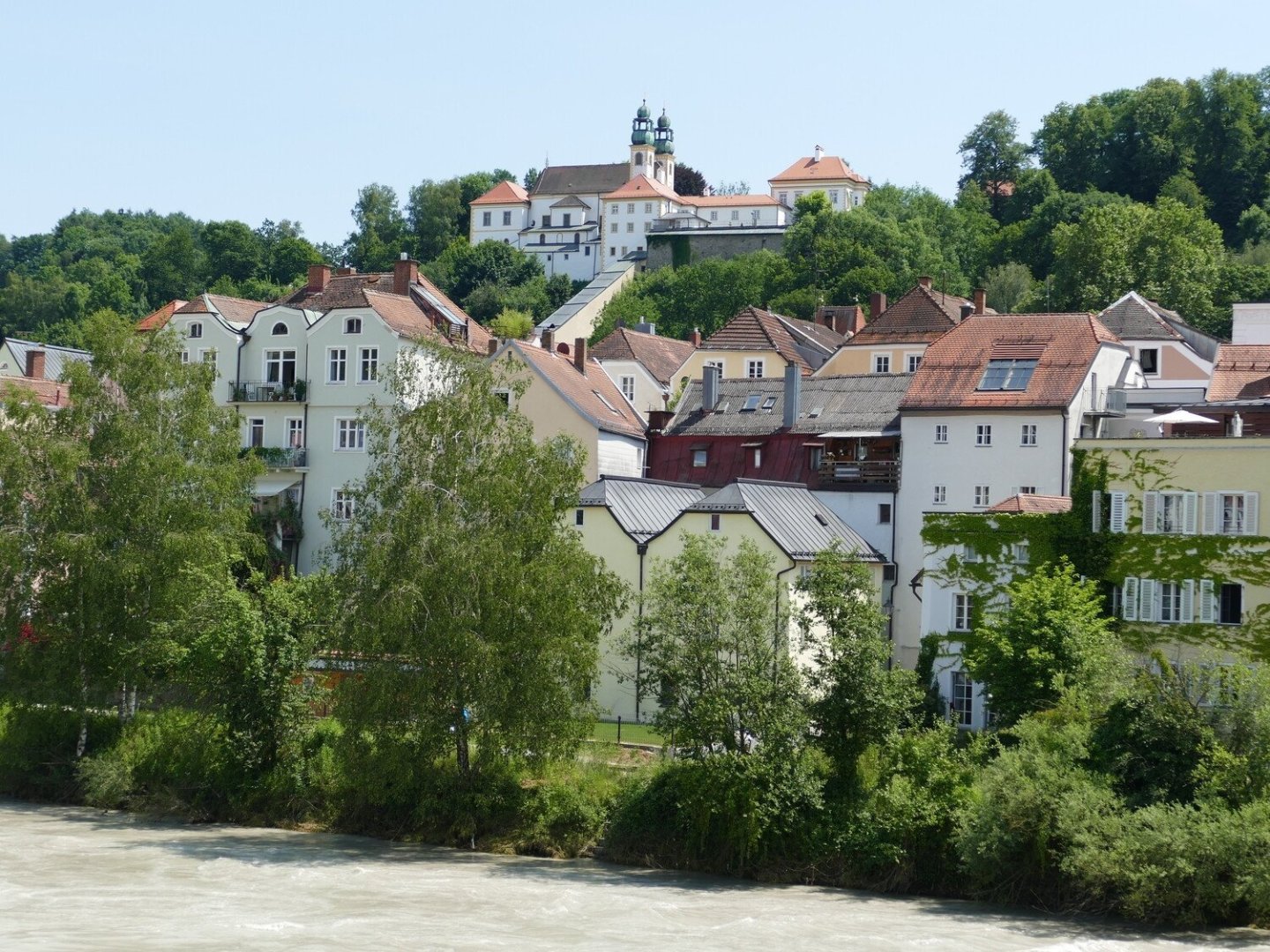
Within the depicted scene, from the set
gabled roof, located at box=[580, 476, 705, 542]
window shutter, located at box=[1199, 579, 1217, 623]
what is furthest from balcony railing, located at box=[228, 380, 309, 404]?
window shutter, located at box=[1199, 579, 1217, 623]

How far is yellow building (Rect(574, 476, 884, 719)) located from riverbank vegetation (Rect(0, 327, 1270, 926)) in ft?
18.3

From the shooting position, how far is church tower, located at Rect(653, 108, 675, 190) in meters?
191

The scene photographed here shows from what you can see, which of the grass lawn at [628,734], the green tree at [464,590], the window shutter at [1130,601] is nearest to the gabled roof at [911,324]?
the window shutter at [1130,601]

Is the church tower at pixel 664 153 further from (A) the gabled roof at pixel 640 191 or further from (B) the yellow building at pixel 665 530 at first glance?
(B) the yellow building at pixel 665 530

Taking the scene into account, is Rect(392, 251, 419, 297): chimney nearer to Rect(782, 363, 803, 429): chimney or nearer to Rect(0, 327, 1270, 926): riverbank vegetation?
Rect(782, 363, 803, 429): chimney

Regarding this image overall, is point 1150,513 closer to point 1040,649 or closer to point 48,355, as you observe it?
point 1040,649

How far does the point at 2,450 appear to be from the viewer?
49594 millimetres

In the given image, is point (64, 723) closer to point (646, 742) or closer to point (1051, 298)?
point (646, 742)

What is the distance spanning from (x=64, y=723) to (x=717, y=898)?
20.2m

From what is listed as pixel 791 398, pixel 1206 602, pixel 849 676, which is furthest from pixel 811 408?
pixel 849 676

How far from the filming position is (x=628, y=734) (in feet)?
163

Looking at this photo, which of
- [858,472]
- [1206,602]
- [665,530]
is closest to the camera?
[1206,602]

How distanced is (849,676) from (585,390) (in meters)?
27.2

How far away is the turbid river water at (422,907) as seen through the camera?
3397cm
